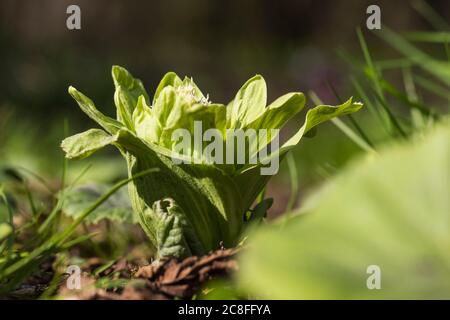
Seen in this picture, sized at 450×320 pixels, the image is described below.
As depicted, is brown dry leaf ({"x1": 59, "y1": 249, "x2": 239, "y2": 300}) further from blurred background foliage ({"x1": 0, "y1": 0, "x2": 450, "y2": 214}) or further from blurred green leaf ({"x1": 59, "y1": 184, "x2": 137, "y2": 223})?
blurred background foliage ({"x1": 0, "y1": 0, "x2": 450, "y2": 214})

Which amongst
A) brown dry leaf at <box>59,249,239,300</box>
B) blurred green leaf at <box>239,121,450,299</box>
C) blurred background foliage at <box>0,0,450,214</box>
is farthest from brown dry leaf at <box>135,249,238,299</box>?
blurred background foliage at <box>0,0,450,214</box>

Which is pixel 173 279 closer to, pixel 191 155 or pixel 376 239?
pixel 191 155

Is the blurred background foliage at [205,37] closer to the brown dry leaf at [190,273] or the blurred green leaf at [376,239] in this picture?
the brown dry leaf at [190,273]

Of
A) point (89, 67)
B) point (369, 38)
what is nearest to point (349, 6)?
point (369, 38)

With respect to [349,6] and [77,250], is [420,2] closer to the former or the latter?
[349,6]

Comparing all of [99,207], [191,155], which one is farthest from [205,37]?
[191,155]

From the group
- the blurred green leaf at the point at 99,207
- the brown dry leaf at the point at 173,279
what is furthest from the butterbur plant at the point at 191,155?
the blurred green leaf at the point at 99,207
